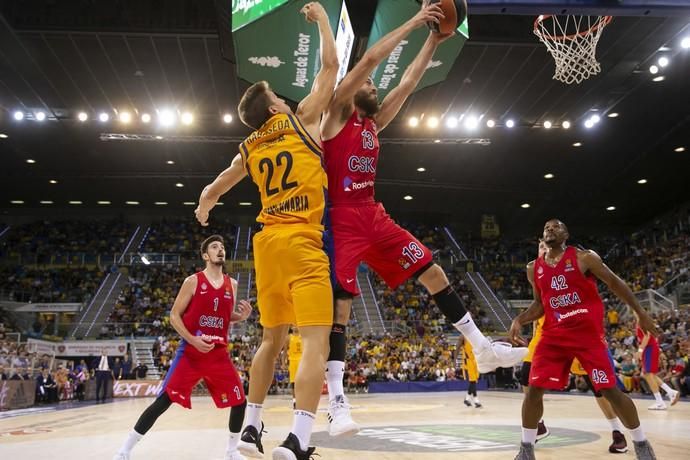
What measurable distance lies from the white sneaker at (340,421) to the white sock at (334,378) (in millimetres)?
43

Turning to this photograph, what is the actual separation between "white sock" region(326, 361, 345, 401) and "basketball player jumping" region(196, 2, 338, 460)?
1.00ft

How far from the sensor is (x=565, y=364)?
4.79 m

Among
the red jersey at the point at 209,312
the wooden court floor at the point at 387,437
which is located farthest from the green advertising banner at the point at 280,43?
the wooden court floor at the point at 387,437

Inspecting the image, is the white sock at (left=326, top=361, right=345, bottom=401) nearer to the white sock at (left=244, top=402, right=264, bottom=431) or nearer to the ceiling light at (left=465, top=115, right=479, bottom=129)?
the white sock at (left=244, top=402, right=264, bottom=431)

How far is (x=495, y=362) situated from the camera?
3.67 meters

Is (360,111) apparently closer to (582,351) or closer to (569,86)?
(582,351)

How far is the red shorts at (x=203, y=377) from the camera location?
16.2 ft

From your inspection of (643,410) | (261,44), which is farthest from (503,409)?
(261,44)

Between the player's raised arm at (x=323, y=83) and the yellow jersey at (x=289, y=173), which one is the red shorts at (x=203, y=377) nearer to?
the yellow jersey at (x=289, y=173)

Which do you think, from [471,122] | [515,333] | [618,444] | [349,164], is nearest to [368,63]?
[349,164]

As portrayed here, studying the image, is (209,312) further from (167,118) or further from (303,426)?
(167,118)

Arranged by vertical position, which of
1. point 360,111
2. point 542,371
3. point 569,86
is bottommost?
point 542,371

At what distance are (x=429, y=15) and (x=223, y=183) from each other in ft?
5.29

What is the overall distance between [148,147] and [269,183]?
20.6 meters
